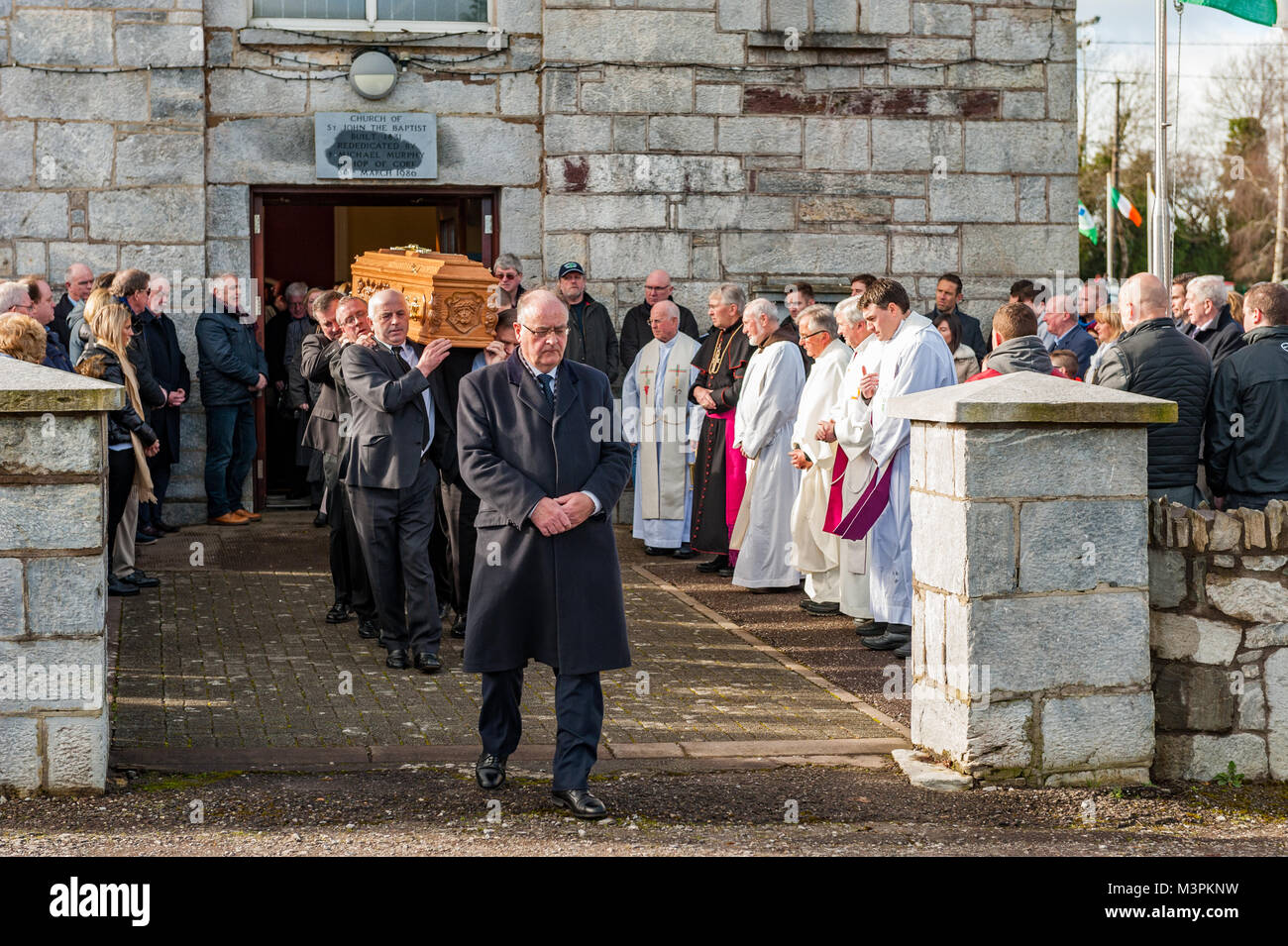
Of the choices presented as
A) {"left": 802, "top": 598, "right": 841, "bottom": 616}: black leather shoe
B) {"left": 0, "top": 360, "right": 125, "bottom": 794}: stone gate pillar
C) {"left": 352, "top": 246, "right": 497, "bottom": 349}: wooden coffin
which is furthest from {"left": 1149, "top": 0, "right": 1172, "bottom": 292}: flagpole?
{"left": 0, "top": 360, "right": 125, "bottom": 794}: stone gate pillar

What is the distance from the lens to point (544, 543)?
5.83 meters

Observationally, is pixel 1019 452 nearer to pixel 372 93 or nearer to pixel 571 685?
pixel 571 685

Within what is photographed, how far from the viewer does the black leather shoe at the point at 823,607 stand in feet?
32.3

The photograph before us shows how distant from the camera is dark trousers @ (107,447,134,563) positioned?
961 centimetres

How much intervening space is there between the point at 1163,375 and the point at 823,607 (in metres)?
3.13

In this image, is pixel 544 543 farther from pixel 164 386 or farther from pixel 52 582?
pixel 164 386

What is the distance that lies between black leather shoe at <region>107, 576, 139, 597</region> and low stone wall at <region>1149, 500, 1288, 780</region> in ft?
20.3

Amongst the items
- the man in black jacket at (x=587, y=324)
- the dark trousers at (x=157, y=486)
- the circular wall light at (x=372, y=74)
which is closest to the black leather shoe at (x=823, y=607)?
the man in black jacket at (x=587, y=324)

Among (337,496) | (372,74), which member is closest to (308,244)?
(372,74)

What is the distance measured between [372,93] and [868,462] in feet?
19.9

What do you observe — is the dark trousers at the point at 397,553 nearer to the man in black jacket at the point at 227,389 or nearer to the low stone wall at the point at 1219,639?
the low stone wall at the point at 1219,639

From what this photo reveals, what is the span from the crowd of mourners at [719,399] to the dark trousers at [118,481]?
0.06 ft

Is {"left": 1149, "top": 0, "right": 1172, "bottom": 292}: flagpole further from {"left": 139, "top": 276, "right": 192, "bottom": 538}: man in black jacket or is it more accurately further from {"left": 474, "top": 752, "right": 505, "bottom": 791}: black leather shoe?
{"left": 474, "top": 752, "right": 505, "bottom": 791}: black leather shoe

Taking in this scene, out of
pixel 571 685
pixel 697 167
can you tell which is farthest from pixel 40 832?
pixel 697 167
